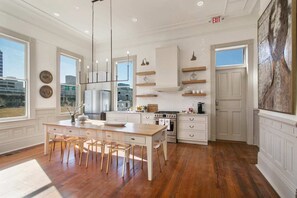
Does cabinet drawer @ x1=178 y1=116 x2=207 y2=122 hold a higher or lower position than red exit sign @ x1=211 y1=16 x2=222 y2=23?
lower

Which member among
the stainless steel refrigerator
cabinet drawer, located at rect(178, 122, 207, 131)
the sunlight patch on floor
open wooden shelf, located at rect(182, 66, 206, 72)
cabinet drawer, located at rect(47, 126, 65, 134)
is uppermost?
open wooden shelf, located at rect(182, 66, 206, 72)

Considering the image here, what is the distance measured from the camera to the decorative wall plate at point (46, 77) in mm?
4346

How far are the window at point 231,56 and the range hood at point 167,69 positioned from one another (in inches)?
53.4

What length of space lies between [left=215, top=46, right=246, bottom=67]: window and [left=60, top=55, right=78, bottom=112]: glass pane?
4.95 meters

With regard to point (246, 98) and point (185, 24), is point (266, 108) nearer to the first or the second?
point (246, 98)

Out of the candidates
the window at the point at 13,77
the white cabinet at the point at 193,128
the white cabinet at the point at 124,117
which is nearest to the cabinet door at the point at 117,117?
the white cabinet at the point at 124,117

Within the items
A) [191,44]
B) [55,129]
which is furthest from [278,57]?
[55,129]

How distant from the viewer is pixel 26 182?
2256 millimetres

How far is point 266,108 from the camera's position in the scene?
2.44 metres

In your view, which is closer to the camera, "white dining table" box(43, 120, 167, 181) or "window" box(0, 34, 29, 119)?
"white dining table" box(43, 120, 167, 181)

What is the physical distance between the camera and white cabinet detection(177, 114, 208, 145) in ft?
13.5

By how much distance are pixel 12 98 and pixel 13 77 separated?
1.73 ft

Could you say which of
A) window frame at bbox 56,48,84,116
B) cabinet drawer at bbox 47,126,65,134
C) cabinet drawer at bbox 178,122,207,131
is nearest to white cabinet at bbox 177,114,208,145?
cabinet drawer at bbox 178,122,207,131

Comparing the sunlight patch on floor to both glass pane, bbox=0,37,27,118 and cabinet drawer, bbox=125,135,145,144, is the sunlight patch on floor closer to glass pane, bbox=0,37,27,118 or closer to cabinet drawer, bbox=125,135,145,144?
cabinet drawer, bbox=125,135,145,144
